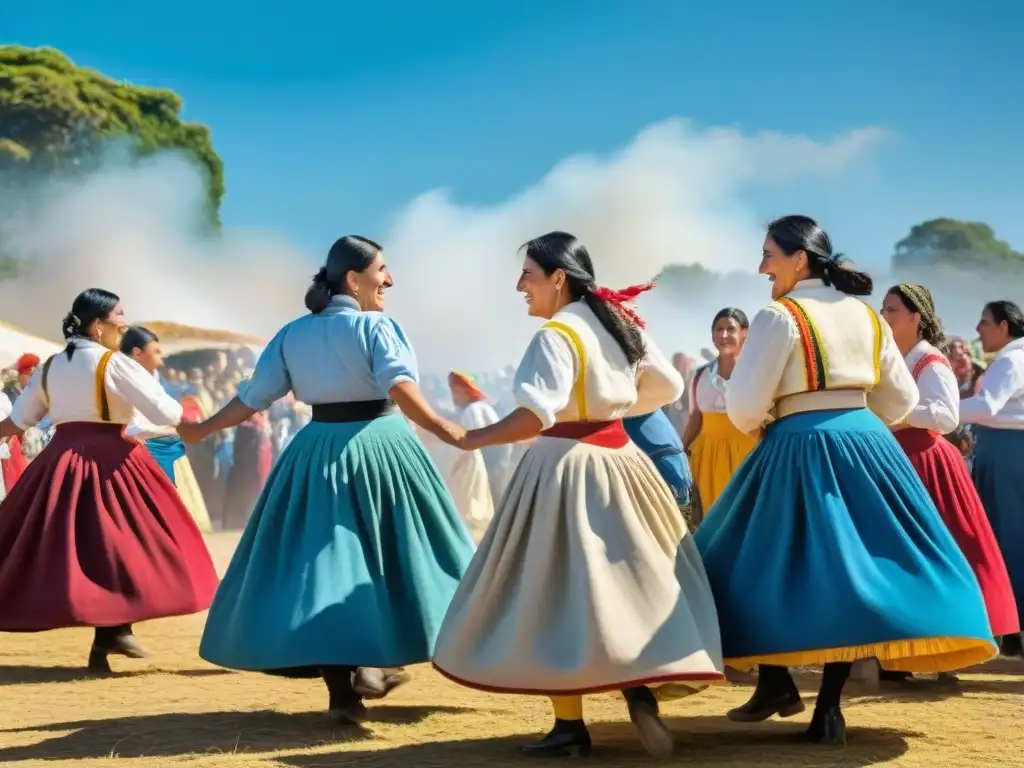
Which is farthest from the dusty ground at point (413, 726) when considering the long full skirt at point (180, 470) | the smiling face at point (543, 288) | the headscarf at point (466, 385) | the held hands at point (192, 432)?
the headscarf at point (466, 385)

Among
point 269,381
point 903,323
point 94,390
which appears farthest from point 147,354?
point 903,323

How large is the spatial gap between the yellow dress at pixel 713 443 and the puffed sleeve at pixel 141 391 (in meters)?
2.55

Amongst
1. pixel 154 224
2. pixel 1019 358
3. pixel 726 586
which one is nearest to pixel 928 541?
pixel 726 586

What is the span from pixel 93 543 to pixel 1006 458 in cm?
407

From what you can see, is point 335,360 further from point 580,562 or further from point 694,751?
point 694,751

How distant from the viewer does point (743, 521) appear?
4.27m

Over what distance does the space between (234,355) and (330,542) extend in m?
15.6

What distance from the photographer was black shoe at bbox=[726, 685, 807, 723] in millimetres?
4375

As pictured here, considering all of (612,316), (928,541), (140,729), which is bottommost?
(140,729)

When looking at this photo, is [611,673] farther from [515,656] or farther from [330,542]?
[330,542]

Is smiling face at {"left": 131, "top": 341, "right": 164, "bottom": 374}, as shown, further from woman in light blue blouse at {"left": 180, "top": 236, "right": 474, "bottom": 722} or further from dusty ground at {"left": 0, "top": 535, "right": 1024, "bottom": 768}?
woman in light blue blouse at {"left": 180, "top": 236, "right": 474, "bottom": 722}

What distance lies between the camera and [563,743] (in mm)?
4109

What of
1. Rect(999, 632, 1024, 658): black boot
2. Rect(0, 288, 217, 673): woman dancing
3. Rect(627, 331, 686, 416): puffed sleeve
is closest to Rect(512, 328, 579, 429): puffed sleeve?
Rect(627, 331, 686, 416): puffed sleeve

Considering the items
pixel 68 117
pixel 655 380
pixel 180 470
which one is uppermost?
pixel 68 117
